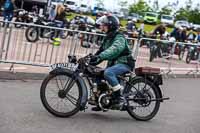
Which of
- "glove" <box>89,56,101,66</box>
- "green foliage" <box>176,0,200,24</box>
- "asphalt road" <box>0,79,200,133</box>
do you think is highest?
"glove" <box>89,56,101,66</box>

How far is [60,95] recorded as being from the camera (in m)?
8.02

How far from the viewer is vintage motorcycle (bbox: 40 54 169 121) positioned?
7871 mm

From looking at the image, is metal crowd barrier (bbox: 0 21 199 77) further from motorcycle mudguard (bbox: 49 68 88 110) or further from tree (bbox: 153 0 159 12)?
tree (bbox: 153 0 159 12)

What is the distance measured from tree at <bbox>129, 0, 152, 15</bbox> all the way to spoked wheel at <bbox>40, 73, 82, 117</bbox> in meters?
79.4

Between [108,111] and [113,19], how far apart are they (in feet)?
5.54

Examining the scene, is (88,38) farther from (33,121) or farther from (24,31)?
(33,121)

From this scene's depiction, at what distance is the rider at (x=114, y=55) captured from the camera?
7961 millimetres

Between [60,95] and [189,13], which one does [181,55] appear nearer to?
[60,95]

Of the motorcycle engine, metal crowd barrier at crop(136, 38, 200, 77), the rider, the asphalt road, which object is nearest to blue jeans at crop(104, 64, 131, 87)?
the rider

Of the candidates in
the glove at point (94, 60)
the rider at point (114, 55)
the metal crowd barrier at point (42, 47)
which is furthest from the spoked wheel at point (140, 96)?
the metal crowd barrier at point (42, 47)

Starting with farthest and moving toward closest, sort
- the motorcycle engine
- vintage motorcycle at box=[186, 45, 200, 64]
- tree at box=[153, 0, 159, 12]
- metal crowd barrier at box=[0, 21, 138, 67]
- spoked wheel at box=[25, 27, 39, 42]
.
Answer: tree at box=[153, 0, 159, 12] → vintage motorcycle at box=[186, 45, 200, 64] → spoked wheel at box=[25, 27, 39, 42] → metal crowd barrier at box=[0, 21, 138, 67] → the motorcycle engine

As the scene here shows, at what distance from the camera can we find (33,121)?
745 cm

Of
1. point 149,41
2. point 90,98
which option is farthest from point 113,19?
point 149,41

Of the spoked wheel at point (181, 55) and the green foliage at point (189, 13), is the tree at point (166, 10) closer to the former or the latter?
the green foliage at point (189, 13)
